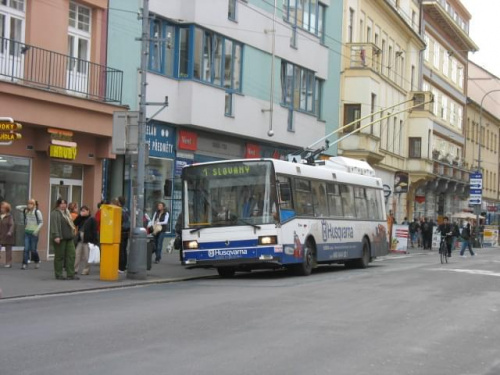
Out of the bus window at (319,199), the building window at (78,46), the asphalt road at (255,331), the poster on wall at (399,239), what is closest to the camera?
the asphalt road at (255,331)

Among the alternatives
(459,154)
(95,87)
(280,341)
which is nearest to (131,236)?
(95,87)

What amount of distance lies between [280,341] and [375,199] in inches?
703

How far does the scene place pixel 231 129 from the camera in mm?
30656

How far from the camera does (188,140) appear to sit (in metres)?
29.0

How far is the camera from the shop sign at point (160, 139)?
88.2ft

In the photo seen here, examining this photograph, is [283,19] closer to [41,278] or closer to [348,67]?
[348,67]

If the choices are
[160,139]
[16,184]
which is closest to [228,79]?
[160,139]

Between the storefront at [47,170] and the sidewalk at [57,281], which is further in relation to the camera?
the storefront at [47,170]

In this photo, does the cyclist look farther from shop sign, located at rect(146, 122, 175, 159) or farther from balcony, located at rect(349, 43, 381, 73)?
balcony, located at rect(349, 43, 381, 73)

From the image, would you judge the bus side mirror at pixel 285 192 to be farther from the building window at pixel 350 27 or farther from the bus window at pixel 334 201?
the building window at pixel 350 27

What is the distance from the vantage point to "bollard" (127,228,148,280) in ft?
62.2

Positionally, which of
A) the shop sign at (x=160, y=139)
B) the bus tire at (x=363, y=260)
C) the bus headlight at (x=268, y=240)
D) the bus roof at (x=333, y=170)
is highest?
the shop sign at (x=160, y=139)

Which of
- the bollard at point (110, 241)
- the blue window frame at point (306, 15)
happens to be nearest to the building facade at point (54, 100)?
the bollard at point (110, 241)

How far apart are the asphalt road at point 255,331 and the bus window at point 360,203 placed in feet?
26.4
